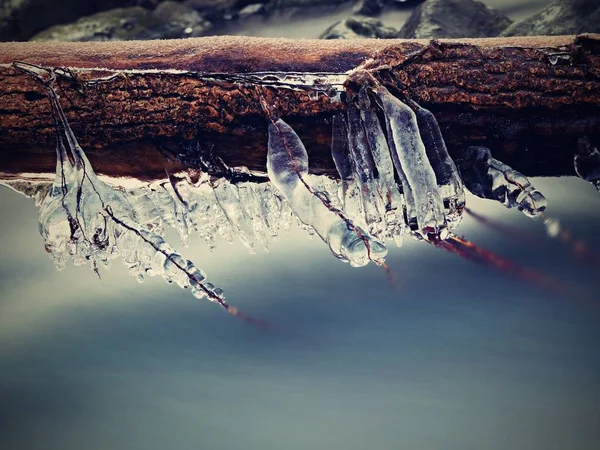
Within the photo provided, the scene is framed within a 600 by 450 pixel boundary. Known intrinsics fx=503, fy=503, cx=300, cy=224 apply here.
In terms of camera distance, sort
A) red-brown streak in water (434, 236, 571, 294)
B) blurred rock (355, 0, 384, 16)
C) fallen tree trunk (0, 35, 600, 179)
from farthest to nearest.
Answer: blurred rock (355, 0, 384, 16)
red-brown streak in water (434, 236, 571, 294)
fallen tree trunk (0, 35, 600, 179)

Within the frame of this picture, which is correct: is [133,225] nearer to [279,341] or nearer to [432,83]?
[279,341]

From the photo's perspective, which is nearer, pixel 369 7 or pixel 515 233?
pixel 515 233

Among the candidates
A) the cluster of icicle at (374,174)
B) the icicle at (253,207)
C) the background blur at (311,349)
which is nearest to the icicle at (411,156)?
the cluster of icicle at (374,174)

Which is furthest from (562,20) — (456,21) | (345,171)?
(345,171)

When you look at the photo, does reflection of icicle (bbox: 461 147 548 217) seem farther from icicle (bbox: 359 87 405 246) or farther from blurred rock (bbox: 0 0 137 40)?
blurred rock (bbox: 0 0 137 40)

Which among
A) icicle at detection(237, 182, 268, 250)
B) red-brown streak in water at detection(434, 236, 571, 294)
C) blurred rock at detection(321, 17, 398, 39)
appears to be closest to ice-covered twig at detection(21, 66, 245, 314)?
icicle at detection(237, 182, 268, 250)

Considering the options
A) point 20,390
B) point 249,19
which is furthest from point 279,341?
point 249,19

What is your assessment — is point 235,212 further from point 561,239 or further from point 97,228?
point 561,239
